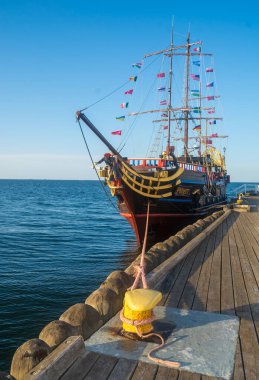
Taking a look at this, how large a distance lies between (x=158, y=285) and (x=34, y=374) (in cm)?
375

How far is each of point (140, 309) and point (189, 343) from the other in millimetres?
815

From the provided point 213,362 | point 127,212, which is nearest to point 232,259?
point 213,362

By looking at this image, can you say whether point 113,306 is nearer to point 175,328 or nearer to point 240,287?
point 175,328

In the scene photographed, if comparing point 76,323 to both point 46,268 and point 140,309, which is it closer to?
point 140,309

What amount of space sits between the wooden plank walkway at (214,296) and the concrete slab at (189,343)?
0.13 meters

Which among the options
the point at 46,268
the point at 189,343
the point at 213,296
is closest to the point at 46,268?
the point at 46,268

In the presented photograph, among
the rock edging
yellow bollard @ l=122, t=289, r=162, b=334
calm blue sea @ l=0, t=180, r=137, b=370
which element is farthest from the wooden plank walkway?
calm blue sea @ l=0, t=180, r=137, b=370

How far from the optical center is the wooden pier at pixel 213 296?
382cm

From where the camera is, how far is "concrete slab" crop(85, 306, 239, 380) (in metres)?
4.04

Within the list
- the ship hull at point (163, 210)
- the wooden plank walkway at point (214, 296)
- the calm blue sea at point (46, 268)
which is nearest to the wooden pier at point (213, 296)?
the wooden plank walkway at point (214, 296)

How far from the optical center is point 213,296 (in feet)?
20.8

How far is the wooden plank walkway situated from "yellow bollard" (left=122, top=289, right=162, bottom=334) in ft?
2.10

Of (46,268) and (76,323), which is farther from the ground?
(76,323)

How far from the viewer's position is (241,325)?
5.14 meters
